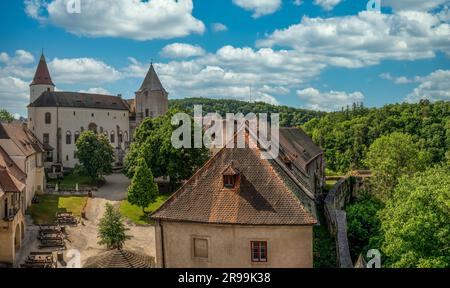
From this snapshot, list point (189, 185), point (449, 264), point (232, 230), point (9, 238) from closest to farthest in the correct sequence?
point (232, 230), point (189, 185), point (449, 264), point (9, 238)

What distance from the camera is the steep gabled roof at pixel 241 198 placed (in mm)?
11680

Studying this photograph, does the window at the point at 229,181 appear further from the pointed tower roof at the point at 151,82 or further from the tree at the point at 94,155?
the pointed tower roof at the point at 151,82

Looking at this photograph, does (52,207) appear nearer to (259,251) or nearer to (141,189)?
(141,189)

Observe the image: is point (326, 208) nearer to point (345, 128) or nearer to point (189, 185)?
point (189, 185)

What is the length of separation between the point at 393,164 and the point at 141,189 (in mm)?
18484

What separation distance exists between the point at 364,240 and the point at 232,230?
1666cm

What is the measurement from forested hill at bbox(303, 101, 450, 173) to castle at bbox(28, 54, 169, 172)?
23843 mm

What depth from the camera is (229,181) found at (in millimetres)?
12414

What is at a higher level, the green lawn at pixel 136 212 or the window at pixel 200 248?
the window at pixel 200 248

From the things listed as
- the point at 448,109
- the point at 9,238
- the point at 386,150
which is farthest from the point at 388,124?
the point at 9,238

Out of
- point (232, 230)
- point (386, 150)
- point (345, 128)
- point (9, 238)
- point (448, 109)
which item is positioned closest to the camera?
point (232, 230)

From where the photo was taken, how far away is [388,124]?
53.7 meters

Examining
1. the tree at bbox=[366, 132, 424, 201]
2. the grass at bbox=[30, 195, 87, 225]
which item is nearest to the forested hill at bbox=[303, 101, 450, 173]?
the tree at bbox=[366, 132, 424, 201]

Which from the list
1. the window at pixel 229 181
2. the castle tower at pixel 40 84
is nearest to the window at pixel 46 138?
the castle tower at pixel 40 84
